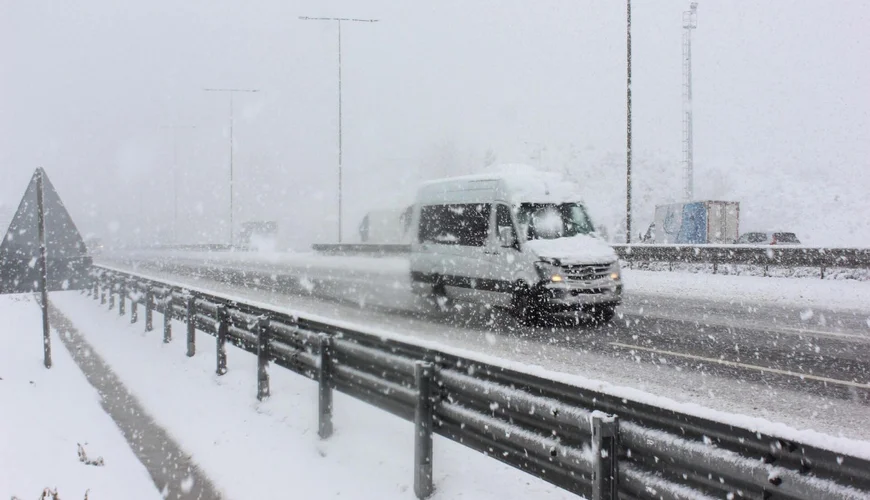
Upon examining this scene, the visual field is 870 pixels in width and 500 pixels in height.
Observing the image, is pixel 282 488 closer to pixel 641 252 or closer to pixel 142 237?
pixel 641 252

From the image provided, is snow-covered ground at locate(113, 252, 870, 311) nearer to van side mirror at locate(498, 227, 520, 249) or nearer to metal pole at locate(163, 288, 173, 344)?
van side mirror at locate(498, 227, 520, 249)

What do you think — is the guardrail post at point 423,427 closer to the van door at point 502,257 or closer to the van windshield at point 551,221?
the van door at point 502,257

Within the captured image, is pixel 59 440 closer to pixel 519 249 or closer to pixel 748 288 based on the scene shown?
pixel 519 249

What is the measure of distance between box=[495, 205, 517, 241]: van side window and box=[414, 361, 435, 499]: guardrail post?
710cm

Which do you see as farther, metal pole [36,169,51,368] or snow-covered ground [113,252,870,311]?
snow-covered ground [113,252,870,311]

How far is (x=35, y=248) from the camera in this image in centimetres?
1052

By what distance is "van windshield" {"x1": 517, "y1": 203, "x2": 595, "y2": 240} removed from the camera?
11.6 meters

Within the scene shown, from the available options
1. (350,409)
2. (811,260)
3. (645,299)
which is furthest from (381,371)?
(811,260)

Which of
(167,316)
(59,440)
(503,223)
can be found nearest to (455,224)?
(503,223)

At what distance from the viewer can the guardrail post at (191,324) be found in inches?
379

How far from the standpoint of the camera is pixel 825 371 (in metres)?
7.68

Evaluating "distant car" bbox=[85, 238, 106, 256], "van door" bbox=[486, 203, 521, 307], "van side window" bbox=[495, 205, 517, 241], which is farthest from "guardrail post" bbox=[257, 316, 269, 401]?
"distant car" bbox=[85, 238, 106, 256]

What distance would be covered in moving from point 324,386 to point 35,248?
7.13 meters

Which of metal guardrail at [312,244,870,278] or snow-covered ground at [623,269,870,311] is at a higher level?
metal guardrail at [312,244,870,278]
